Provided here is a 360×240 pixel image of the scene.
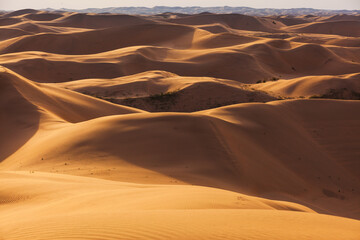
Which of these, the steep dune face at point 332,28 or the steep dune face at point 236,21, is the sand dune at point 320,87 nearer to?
the steep dune face at point 332,28

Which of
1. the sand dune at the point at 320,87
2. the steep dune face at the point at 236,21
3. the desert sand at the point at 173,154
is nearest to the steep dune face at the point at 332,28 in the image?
the steep dune face at the point at 236,21

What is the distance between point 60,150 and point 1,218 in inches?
239

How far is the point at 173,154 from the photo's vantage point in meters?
12.1

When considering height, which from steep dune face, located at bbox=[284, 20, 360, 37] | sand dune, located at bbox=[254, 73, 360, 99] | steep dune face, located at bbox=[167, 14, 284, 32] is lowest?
steep dune face, located at bbox=[167, 14, 284, 32]

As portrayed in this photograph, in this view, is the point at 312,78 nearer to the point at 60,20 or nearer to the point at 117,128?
the point at 117,128

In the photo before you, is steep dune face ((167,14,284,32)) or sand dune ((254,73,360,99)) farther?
steep dune face ((167,14,284,32))

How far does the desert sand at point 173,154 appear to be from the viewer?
18.5 feet

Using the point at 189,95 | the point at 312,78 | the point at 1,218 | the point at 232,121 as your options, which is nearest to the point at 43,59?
the point at 189,95

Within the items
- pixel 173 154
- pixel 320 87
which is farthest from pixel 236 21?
pixel 173 154

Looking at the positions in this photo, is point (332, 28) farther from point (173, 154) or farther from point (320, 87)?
point (173, 154)

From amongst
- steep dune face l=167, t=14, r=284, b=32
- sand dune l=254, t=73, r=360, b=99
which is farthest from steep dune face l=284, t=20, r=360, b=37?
sand dune l=254, t=73, r=360, b=99

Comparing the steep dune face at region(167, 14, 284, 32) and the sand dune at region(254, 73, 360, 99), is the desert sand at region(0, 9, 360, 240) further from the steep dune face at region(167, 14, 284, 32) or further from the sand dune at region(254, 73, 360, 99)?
the steep dune face at region(167, 14, 284, 32)

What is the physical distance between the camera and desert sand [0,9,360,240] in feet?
18.5

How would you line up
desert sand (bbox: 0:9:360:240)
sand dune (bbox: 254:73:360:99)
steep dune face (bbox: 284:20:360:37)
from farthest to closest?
1. steep dune face (bbox: 284:20:360:37)
2. sand dune (bbox: 254:73:360:99)
3. desert sand (bbox: 0:9:360:240)
